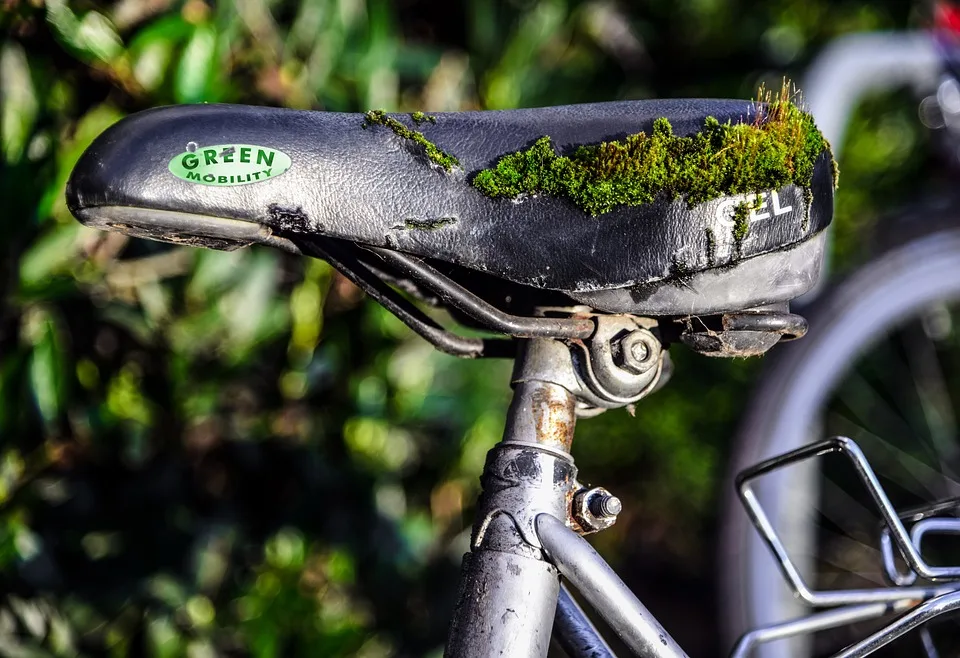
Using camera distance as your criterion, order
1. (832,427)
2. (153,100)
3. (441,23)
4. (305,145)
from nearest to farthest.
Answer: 1. (305,145)
2. (153,100)
3. (441,23)
4. (832,427)

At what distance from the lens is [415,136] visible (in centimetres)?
60

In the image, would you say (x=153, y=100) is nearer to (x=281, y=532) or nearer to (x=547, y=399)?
(x=281, y=532)

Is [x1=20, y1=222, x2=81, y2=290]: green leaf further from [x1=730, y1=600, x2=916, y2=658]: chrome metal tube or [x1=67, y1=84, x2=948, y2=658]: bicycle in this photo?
[x1=730, y1=600, x2=916, y2=658]: chrome metal tube

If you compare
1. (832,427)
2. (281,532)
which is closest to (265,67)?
(281,532)

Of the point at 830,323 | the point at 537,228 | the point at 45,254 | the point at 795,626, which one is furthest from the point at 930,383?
the point at 45,254

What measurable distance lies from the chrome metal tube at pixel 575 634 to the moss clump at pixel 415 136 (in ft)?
1.19

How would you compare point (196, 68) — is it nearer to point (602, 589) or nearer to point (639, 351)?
point (639, 351)

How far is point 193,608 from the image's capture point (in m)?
1.30

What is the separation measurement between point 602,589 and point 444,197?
0.93 feet

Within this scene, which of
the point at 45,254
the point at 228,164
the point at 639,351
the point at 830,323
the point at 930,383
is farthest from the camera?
the point at 930,383

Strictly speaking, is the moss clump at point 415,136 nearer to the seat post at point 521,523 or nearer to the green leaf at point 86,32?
the seat post at point 521,523

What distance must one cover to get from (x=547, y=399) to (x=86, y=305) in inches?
33.1

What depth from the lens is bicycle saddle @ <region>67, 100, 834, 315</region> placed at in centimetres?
56

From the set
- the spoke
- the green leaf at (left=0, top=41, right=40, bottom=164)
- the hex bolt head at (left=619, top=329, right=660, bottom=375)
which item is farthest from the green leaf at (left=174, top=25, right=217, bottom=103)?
the spoke
